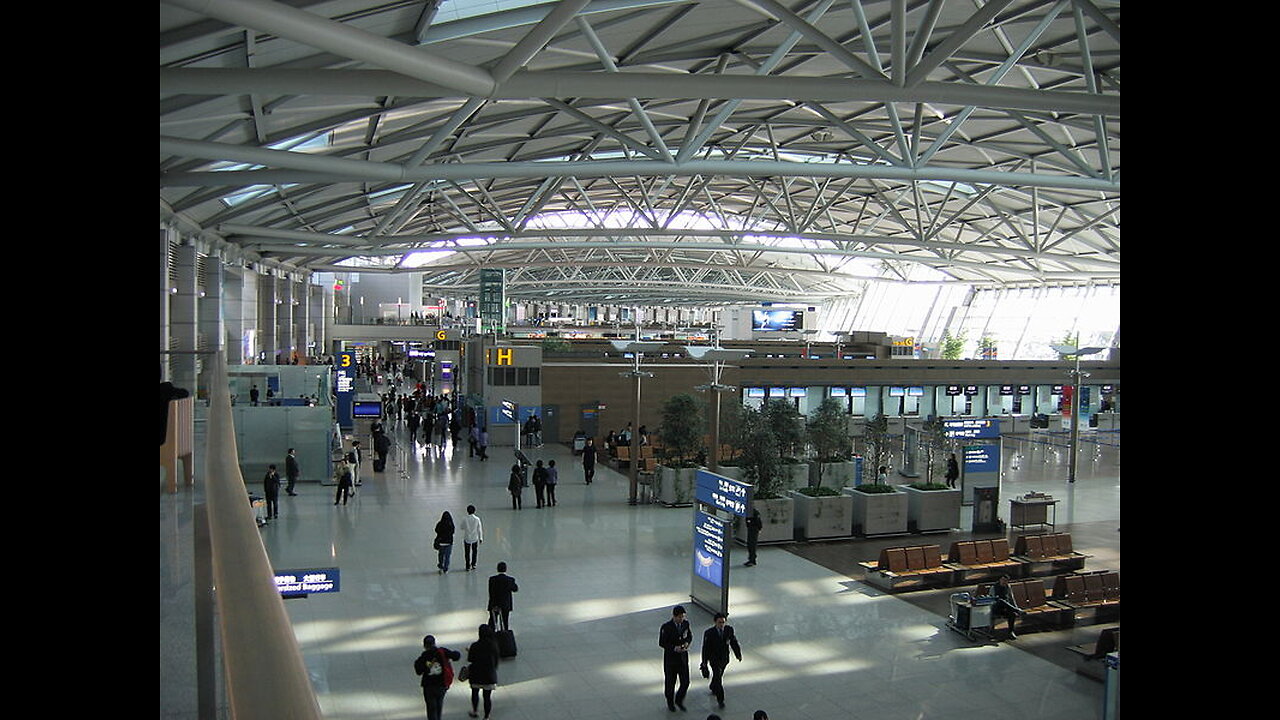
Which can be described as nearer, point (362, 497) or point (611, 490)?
point (362, 497)

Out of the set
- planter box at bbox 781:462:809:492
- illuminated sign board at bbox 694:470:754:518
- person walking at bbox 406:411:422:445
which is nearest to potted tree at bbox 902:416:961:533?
planter box at bbox 781:462:809:492

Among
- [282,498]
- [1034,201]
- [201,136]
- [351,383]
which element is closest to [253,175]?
[201,136]

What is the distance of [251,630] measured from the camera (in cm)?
160

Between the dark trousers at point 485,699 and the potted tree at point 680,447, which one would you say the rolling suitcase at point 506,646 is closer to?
the dark trousers at point 485,699

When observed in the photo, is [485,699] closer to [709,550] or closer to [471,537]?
[709,550]

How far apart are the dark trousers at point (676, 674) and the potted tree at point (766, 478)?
325 inches

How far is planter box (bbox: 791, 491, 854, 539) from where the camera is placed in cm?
1905

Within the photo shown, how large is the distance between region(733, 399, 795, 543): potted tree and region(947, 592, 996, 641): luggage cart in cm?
585

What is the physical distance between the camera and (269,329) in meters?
44.8

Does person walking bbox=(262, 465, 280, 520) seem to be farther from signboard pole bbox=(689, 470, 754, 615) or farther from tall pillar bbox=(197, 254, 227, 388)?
tall pillar bbox=(197, 254, 227, 388)

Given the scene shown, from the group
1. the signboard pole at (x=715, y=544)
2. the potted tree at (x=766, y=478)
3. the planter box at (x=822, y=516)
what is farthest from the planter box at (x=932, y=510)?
the signboard pole at (x=715, y=544)

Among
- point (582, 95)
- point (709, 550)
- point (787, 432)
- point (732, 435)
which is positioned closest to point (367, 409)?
point (732, 435)

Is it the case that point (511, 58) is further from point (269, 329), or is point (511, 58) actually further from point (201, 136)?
point (269, 329)
